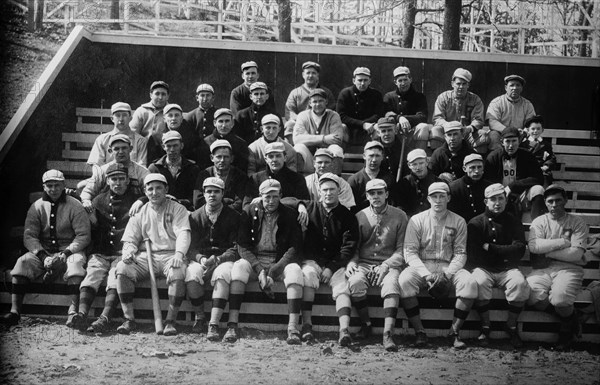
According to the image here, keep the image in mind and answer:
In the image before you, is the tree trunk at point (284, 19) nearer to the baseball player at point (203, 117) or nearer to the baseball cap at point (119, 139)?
the baseball player at point (203, 117)

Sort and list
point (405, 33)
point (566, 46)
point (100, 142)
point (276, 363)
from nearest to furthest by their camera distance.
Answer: point (276, 363), point (100, 142), point (405, 33), point (566, 46)

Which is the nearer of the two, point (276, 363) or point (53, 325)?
point (276, 363)

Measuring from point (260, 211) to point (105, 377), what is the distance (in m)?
2.41

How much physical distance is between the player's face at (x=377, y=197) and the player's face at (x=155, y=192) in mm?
2132

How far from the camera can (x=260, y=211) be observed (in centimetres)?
787

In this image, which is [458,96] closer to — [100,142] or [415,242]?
[415,242]

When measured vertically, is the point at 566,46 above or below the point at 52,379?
above

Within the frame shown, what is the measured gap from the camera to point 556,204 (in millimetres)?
7832

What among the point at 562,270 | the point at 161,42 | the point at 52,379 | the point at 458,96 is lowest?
the point at 52,379

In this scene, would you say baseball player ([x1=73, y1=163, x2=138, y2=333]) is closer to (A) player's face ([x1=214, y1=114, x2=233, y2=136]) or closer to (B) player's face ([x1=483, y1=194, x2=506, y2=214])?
(A) player's face ([x1=214, y1=114, x2=233, y2=136])

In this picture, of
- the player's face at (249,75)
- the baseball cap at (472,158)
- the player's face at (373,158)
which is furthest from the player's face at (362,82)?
the baseball cap at (472,158)

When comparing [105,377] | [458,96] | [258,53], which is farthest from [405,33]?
[105,377]

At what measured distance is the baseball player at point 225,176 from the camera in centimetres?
834

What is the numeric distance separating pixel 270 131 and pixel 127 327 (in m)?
2.96
